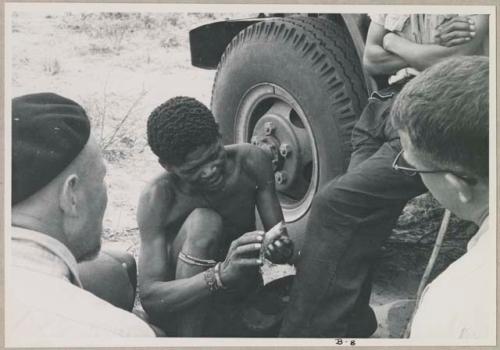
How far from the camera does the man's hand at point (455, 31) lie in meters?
2.29

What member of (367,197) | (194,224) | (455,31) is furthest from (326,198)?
(455,31)

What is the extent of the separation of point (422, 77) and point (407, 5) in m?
0.70

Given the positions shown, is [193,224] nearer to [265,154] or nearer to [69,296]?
[265,154]

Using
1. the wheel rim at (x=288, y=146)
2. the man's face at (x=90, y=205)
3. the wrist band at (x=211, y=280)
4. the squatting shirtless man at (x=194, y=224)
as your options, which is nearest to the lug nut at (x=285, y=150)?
the wheel rim at (x=288, y=146)

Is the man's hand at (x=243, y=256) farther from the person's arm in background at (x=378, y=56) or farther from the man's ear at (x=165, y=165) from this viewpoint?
the person's arm in background at (x=378, y=56)

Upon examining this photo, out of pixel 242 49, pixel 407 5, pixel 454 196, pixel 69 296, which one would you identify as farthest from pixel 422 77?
pixel 242 49

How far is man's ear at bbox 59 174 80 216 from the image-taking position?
1823 mm

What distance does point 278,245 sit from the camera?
2.27 meters

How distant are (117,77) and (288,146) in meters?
0.59

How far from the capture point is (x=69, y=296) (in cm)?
147

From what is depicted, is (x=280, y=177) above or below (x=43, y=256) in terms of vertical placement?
below

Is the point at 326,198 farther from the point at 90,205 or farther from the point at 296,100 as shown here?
the point at 90,205

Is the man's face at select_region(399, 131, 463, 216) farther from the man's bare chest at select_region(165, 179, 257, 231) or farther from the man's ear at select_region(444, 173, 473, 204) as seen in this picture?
the man's bare chest at select_region(165, 179, 257, 231)

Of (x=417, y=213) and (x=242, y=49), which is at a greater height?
(x=242, y=49)
